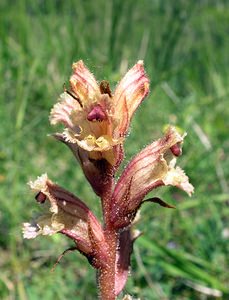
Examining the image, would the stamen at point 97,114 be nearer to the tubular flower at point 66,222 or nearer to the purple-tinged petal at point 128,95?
the purple-tinged petal at point 128,95

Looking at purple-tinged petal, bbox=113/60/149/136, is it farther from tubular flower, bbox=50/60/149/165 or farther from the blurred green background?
the blurred green background

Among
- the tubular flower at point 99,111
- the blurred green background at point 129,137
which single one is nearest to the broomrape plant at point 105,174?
the tubular flower at point 99,111

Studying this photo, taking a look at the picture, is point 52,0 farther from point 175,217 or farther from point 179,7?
point 175,217

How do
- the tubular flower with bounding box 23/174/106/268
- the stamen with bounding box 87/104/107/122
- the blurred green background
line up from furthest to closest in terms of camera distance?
1. the blurred green background
2. the tubular flower with bounding box 23/174/106/268
3. the stamen with bounding box 87/104/107/122

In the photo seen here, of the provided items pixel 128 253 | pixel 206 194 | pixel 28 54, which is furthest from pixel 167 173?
pixel 28 54

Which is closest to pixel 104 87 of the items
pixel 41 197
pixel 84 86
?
pixel 84 86

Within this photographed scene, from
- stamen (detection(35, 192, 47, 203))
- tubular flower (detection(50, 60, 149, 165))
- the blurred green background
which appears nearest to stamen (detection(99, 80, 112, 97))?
tubular flower (detection(50, 60, 149, 165))
